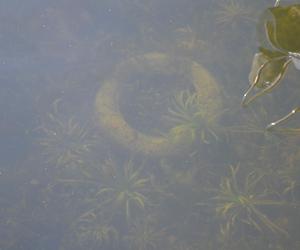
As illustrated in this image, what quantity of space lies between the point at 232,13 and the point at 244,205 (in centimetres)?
242

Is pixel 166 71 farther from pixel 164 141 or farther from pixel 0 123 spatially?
pixel 0 123

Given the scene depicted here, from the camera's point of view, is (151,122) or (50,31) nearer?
(151,122)

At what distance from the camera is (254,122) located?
4.71m

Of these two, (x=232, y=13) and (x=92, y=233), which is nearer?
(x=92, y=233)

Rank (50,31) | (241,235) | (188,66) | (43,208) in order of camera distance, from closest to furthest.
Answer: (241,235) < (43,208) < (188,66) < (50,31)

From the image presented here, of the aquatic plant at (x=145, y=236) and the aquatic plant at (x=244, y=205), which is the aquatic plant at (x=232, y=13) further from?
the aquatic plant at (x=145, y=236)

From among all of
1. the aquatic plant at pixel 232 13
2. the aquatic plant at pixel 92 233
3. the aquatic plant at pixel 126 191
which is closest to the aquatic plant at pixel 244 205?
the aquatic plant at pixel 126 191

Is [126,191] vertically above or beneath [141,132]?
beneath

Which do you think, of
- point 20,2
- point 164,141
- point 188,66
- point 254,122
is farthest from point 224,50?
point 20,2

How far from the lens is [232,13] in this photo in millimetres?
5344

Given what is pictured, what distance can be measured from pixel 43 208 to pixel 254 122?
2.45 meters

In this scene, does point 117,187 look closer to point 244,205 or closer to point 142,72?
point 244,205

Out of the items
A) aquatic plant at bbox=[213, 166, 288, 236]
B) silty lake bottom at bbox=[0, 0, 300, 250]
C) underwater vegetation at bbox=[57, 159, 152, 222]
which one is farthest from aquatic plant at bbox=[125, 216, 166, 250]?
aquatic plant at bbox=[213, 166, 288, 236]

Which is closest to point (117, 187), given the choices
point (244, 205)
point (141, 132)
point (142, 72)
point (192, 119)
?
point (141, 132)
